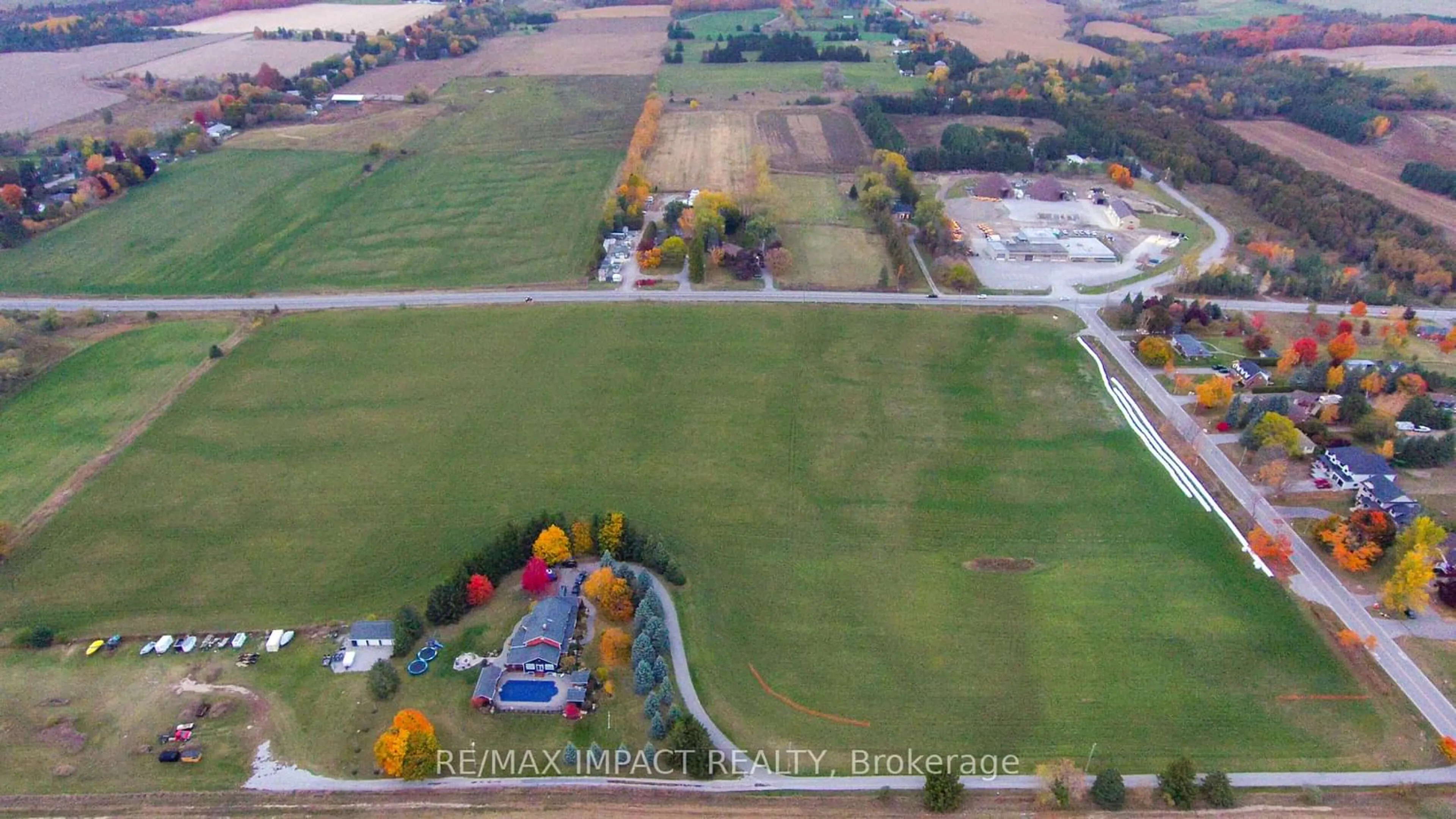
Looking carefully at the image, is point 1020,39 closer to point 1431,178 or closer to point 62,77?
point 1431,178

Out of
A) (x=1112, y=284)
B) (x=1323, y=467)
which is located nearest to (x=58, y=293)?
(x=1112, y=284)

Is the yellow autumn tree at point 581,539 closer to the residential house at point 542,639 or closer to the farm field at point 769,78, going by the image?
the residential house at point 542,639

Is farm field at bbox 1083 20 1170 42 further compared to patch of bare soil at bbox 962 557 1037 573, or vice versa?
farm field at bbox 1083 20 1170 42

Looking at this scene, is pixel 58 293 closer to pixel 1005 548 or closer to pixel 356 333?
pixel 356 333

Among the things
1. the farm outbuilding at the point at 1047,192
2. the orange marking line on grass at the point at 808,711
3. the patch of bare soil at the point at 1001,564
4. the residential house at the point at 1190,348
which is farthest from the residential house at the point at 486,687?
the farm outbuilding at the point at 1047,192

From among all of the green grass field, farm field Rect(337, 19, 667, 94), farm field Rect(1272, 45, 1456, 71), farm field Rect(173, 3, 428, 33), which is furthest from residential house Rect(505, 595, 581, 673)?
farm field Rect(173, 3, 428, 33)

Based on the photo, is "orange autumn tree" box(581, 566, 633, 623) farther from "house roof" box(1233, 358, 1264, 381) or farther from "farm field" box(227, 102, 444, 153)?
"farm field" box(227, 102, 444, 153)

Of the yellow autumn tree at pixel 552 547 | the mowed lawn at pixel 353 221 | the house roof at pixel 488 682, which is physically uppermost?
the mowed lawn at pixel 353 221
